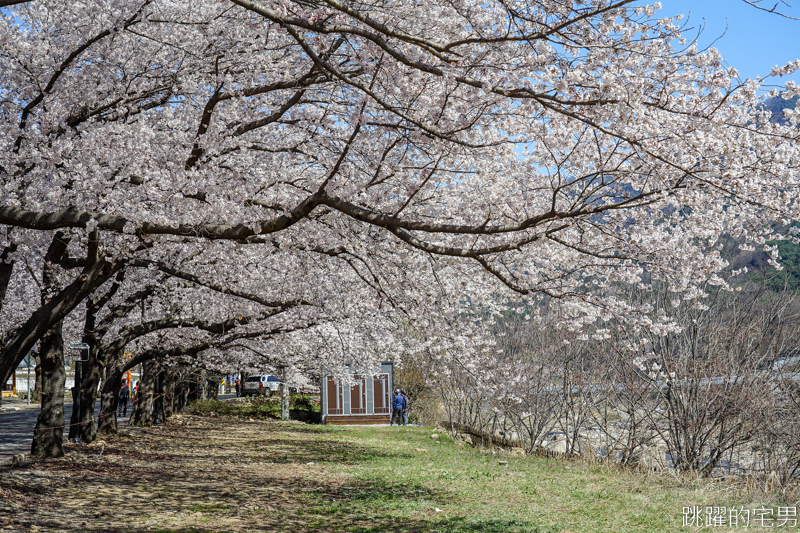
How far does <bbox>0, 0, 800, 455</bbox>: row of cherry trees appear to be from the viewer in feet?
16.6

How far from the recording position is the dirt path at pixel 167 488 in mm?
7961

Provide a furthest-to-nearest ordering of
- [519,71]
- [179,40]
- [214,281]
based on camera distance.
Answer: [214,281], [179,40], [519,71]

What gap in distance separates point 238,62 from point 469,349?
212 inches

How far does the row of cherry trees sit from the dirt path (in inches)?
71.9

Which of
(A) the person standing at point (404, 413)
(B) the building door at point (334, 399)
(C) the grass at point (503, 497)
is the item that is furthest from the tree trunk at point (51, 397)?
(B) the building door at point (334, 399)

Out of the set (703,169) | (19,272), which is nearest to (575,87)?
(703,169)

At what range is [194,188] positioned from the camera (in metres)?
8.00

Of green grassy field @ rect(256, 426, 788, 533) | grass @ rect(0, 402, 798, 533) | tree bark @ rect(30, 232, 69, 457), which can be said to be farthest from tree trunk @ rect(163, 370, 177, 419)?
tree bark @ rect(30, 232, 69, 457)

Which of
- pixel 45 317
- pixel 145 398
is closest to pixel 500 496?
pixel 45 317

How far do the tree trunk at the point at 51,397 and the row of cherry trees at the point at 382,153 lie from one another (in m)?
0.06

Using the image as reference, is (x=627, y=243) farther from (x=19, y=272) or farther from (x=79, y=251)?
(x=19, y=272)

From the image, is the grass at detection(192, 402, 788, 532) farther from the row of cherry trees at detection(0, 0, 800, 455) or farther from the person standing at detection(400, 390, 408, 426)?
the person standing at detection(400, 390, 408, 426)

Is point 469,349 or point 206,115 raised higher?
point 206,115

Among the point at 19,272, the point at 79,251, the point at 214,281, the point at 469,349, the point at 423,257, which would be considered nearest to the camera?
the point at 423,257
